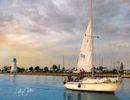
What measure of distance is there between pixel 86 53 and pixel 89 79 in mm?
5604

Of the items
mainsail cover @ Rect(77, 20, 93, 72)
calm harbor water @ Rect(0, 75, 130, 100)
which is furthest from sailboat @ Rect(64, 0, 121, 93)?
calm harbor water @ Rect(0, 75, 130, 100)

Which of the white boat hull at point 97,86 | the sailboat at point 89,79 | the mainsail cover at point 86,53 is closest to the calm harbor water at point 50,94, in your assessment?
the white boat hull at point 97,86

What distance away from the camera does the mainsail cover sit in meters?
56.3

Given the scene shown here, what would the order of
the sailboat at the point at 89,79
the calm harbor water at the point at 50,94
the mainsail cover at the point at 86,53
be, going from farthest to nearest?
the mainsail cover at the point at 86,53 < the sailboat at the point at 89,79 < the calm harbor water at the point at 50,94

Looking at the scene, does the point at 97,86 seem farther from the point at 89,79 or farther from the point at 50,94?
the point at 50,94

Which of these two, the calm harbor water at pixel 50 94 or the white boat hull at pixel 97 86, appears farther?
the white boat hull at pixel 97 86

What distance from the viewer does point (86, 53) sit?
188 ft

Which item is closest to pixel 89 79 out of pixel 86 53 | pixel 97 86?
pixel 97 86

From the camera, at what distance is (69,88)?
5981cm

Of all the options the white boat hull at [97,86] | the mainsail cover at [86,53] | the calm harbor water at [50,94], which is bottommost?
the calm harbor water at [50,94]

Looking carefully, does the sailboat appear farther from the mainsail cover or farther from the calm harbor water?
the calm harbor water

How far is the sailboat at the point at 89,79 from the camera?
52.4m

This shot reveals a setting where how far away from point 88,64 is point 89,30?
19.8 ft

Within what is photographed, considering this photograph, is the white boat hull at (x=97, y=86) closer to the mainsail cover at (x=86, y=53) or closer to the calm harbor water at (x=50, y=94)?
the calm harbor water at (x=50, y=94)
